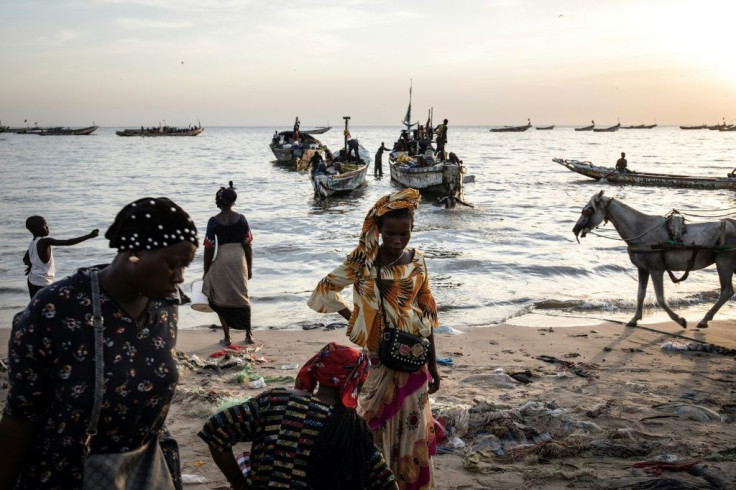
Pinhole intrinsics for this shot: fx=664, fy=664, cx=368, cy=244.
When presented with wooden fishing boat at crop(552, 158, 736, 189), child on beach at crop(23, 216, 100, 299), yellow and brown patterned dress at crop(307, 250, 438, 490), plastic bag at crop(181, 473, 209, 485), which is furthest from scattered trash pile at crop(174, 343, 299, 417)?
wooden fishing boat at crop(552, 158, 736, 189)

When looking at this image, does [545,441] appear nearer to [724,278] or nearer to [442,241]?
[724,278]

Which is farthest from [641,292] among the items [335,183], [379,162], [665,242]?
[379,162]

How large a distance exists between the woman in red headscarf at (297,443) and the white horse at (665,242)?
696 centimetres

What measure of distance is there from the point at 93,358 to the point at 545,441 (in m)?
3.76

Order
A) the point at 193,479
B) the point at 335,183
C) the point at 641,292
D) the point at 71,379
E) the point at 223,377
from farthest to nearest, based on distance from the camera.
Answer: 1. the point at 335,183
2. the point at 641,292
3. the point at 223,377
4. the point at 193,479
5. the point at 71,379

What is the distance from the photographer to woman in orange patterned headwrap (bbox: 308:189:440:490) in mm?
3541

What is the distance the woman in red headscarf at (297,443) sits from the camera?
2.50m

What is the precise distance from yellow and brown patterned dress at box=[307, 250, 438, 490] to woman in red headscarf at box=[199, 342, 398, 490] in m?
0.92

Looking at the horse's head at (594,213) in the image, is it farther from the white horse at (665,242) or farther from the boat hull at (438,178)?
the boat hull at (438,178)

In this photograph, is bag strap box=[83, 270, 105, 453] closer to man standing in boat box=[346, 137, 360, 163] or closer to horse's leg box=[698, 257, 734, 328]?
horse's leg box=[698, 257, 734, 328]

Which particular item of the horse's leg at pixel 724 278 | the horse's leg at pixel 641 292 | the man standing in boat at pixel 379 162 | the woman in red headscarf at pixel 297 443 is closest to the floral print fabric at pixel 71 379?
the woman in red headscarf at pixel 297 443

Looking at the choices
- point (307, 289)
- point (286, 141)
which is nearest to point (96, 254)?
point (307, 289)

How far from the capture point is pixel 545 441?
4.89 meters

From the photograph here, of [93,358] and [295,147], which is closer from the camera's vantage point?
[93,358]
